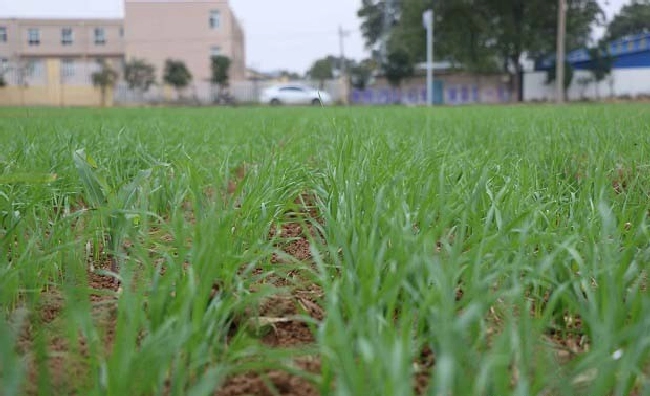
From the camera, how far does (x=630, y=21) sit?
42469 mm

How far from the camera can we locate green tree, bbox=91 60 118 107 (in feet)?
91.6

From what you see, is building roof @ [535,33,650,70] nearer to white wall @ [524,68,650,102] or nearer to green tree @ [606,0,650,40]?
white wall @ [524,68,650,102]

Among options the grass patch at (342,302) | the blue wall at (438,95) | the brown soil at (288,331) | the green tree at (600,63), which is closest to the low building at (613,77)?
the green tree at (600,63)

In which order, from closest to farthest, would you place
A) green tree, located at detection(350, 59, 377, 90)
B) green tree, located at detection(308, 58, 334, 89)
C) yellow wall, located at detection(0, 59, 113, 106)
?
yellow wall, located at detection(0, 59, 113, 106) < green tree, located at detection(350, 59, 377, 90) < green tree, located at detection(308, 58, 334, 89)

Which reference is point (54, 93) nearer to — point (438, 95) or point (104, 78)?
point (104, 78)

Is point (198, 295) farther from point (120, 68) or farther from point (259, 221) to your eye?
point (120, 68)

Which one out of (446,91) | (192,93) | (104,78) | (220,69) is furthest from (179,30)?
(446,91)

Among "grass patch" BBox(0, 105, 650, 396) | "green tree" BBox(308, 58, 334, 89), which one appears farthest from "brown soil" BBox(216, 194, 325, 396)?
"green tree" BBox(308, 58, 334, 89)

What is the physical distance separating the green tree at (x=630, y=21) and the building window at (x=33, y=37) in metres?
33.5

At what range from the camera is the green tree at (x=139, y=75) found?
28453 mm

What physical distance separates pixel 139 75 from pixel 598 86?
837 inches

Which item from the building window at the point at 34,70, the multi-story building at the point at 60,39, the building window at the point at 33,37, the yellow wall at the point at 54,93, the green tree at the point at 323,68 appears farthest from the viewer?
the green tree at the point at 323,68

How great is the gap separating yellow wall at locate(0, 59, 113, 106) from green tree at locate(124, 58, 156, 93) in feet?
4.17

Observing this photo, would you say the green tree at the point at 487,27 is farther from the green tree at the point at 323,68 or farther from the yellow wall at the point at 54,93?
Answer: the green tree at the point at 323,68
